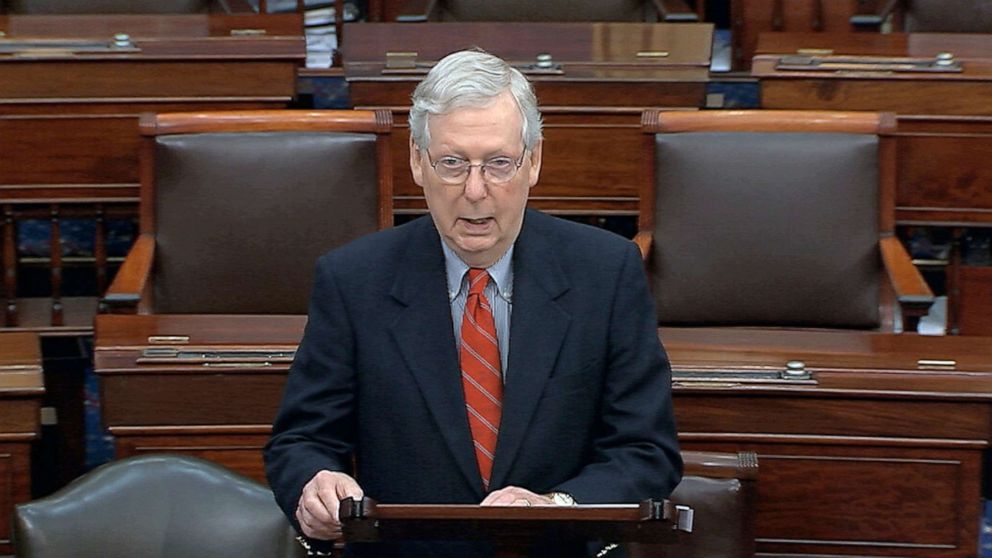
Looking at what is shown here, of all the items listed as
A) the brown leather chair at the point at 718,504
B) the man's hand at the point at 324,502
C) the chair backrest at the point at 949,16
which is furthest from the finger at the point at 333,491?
the chair backrest at the point at 949,16

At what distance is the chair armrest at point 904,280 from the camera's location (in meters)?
2.07

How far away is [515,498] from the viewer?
115 centimetres

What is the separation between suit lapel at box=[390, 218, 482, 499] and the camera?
123cm

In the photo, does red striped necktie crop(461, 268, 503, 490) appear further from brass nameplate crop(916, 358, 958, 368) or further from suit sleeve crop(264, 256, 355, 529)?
brass nameplate crop(916, 358, 958, 368)

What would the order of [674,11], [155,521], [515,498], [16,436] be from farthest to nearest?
[674,11]
[16,436]
[155,521]
[515,498]

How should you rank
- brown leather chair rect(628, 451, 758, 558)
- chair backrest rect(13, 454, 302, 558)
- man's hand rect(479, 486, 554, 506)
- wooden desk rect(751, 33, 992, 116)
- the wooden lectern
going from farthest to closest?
wooden desk rect(751, 33, 992, 116), brown leather chair rect(628, 451, 758, 558), chair backrest rect(13, 454, 302, 558), man's hand rect(479, 486, 554, 506), the wooden lectern

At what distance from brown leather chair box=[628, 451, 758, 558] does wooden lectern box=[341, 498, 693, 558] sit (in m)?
0.60

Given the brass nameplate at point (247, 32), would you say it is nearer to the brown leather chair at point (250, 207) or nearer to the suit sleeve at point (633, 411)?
the brown leather chair at point (250, 207)

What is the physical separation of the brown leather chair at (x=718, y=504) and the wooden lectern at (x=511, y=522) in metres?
0.60

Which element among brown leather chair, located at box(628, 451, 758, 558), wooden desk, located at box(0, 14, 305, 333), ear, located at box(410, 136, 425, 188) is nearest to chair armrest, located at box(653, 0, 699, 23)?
wooden desk, located at box(0, 14, 305, 333)

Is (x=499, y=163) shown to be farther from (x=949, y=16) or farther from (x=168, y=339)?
(x=949, y=16)

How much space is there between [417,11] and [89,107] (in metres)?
0.65

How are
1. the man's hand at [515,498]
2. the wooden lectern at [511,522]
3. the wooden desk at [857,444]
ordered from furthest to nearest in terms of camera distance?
the wooden desk at [857,444], the man's hand at [515,498], the wooden lectern at [511,522]

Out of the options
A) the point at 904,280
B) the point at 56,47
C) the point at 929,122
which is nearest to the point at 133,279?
the point at 56,47
